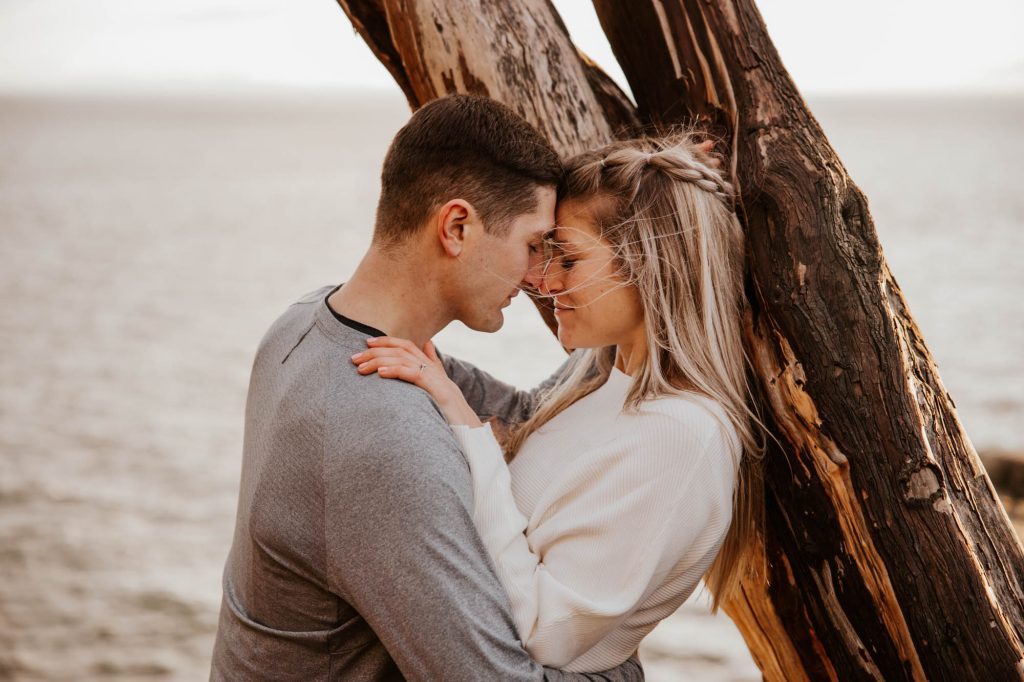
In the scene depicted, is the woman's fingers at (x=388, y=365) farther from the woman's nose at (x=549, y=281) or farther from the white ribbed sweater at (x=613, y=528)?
the woman's nose at (x=549, y=281)

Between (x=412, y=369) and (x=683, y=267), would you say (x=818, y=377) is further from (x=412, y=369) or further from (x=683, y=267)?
(x=412, y=369)

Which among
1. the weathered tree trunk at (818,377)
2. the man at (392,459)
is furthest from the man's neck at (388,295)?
the weathered tree trunk at (818,377)

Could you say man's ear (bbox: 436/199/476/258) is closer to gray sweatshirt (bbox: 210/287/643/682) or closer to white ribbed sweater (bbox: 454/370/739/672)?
gray sweatshirt (bbox: 210/287/643/682)

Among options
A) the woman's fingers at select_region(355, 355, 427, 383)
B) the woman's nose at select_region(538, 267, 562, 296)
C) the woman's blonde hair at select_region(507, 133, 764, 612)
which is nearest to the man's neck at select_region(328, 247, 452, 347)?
the woman's fingers at select_region(355, 355, 427, 383)

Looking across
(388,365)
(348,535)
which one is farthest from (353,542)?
(388,365)

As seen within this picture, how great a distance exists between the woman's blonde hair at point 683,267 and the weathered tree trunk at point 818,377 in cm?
7

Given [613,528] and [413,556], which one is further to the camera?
[613,528]

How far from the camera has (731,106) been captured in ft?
7.25

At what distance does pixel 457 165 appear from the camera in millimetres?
1989

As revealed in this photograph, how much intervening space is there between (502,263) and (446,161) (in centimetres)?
26

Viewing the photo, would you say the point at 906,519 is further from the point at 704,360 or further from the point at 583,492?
the point at 583,492

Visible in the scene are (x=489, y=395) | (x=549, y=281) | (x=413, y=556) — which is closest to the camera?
(x=413, y=556)

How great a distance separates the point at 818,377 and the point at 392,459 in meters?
0.94

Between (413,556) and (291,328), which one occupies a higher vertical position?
(291,328)
